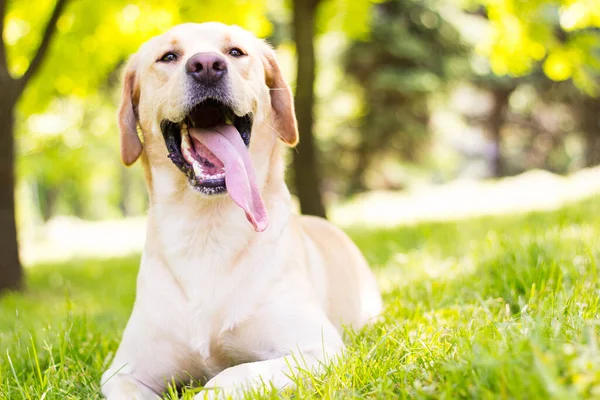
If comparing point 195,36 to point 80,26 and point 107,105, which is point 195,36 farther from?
point 107,105

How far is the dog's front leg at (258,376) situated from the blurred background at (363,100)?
245 centimetres

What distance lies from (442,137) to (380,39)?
148 inches

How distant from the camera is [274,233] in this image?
2695mm

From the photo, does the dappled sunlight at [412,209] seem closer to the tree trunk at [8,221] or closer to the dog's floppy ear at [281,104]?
the tree trunk at [8,221]

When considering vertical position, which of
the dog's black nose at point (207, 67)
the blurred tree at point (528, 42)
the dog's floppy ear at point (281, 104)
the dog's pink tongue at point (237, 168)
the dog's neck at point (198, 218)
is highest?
the blurred tree at point (528, 42)

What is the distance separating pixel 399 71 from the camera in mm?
15352

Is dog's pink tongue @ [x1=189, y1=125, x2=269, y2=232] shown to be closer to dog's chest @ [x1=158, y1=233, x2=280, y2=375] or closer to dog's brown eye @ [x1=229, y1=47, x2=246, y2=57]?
dog's chest @ [x1=158, y1=233, x2=280, y2=375]

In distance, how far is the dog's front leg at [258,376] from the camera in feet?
6.64

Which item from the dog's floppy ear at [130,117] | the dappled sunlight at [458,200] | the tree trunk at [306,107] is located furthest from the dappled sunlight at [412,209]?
the dog's floppy ear at [130,117]

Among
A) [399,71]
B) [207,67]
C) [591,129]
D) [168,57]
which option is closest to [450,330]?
[207,67]

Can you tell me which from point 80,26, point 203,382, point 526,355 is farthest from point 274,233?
point 80,26

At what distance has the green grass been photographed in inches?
61.7

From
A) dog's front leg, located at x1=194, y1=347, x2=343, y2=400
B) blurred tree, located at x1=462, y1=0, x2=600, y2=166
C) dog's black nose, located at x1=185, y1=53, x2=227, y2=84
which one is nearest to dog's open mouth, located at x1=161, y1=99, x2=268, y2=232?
dog's black nose, located at x1=185, y1=53, x2=227, y2=84

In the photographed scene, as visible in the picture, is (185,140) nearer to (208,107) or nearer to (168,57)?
(208,107)
